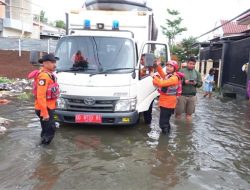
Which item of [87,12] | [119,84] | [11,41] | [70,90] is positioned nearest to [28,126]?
[70,90]

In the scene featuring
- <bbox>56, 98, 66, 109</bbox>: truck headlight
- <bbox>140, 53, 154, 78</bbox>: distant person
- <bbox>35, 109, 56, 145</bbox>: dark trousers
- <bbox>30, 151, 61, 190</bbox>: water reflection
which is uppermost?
<bbox>140, 53, 154, 78</bbox>: distant person

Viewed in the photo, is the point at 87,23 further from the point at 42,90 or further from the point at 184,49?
the point at 184,49

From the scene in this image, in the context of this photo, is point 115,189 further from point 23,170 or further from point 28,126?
point 28,126

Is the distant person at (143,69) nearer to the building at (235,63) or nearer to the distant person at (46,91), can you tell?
the distant person at (46,91)

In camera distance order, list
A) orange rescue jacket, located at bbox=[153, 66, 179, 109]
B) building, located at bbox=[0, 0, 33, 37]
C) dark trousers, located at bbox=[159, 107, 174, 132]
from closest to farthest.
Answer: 1. orange rescue jacket, located at bbox=[153, 66, 179, 109]
2. dark trousers, located at bbox=[159, 107, 174, 132]
3. building, located at bbox=[0, 0, 33, 37]

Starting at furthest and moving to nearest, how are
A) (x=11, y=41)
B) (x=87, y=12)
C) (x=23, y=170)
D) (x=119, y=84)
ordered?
(x=11, y=41)
(x=87, y=12)
(x=119, y=84)
(x=23, y=170)

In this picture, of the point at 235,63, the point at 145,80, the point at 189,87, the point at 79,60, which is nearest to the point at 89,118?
the point at 79,60

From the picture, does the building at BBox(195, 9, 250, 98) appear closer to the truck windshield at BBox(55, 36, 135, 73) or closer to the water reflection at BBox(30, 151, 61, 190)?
the truck windshield at BBox(55, 36, 135, 73)

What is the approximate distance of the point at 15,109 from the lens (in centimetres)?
1091

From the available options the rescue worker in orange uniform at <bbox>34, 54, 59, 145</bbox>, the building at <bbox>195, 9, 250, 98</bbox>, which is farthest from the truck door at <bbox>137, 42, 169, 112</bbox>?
the building at <bbox>195, 9, 250, 98</bbox>

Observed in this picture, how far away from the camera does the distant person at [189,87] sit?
26.8 ft

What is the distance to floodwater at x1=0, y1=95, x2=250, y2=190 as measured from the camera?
5.10 meters

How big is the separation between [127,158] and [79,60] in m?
2.76

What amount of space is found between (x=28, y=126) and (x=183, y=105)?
12.0 feet
